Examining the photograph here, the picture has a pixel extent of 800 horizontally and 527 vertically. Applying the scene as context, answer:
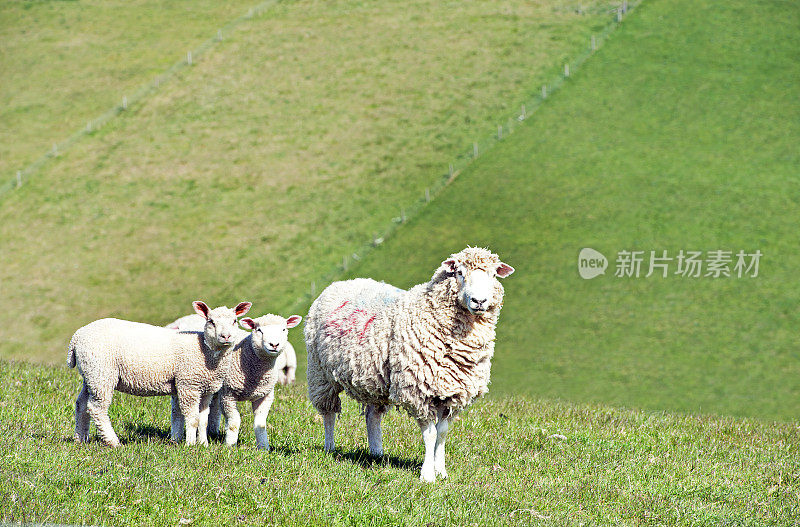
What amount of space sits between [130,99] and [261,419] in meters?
40.2

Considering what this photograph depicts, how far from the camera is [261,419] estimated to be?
10.4m

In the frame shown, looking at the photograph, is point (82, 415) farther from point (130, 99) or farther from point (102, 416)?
point (130, 99)

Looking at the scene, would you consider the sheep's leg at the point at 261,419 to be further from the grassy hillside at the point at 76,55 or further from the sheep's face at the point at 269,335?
the grassy hillside at the point at 76,55

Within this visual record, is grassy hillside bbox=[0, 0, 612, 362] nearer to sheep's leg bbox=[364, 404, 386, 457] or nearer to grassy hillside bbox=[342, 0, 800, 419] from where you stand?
grassy hillside bbox=[342, 0, 800, 419]

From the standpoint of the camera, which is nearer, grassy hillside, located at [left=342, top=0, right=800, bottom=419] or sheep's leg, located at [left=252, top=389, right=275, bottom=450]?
sheep's leg, located at [left=252, top=389, right=275, bottom=450]

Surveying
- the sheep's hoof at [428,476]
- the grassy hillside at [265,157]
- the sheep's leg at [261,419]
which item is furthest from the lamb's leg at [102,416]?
the grassy hillside at [265,157]

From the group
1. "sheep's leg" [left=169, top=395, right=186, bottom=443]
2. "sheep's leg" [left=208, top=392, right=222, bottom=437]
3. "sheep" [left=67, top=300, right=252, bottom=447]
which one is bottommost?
"sheep's leg" [left=208, top=392, right=222, bottom=437]

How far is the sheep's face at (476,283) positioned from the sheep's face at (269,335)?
1.97 metres

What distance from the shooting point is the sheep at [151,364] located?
31.9 feet

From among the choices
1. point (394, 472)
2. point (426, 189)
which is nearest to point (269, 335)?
point (394, 472)

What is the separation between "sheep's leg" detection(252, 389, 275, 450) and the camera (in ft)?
33.9

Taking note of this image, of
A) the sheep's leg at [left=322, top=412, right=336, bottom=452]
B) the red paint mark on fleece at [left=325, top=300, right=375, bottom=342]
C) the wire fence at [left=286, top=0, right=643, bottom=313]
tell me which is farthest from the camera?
the wire fence at [left=286, top=0, right=643, bottom=313]

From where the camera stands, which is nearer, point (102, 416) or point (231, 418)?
point (102, 416)

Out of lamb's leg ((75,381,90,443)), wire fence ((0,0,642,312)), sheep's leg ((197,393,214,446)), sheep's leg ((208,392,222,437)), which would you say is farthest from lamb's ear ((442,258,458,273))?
wire fence ((0,0,642,312))
